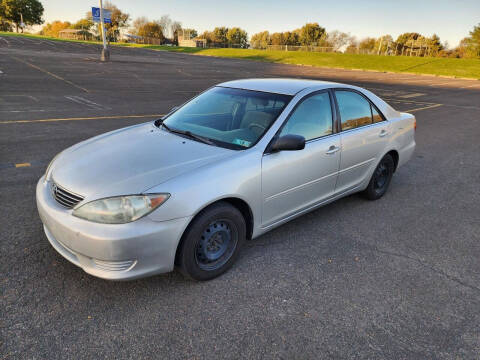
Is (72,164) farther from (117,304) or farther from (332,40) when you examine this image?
(332,40)

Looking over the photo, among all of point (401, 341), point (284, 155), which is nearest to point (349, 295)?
point (401, 341)

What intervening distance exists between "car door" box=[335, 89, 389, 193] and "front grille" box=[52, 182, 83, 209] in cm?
274

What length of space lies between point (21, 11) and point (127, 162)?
4754 inches

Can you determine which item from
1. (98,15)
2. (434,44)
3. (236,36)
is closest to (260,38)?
(236,36)

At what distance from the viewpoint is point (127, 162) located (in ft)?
9.68

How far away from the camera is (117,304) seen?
106 inches

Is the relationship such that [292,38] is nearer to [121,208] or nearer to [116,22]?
[116,22]

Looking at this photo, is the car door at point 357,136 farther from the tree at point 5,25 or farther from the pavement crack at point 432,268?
the tree at point 5,25

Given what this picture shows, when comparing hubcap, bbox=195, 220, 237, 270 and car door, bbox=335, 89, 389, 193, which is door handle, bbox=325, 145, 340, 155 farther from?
hubcap, bbox=195, 220, 237, 270

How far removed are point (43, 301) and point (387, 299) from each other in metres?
2.71

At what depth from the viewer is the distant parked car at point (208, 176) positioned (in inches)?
99.7

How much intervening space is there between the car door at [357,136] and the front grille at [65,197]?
2.74 meters

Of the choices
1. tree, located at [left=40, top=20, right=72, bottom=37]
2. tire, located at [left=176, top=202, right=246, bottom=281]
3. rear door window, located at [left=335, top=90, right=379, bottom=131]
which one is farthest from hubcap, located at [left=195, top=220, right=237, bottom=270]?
tree, located at [left=40, top=20, right=72, bottom=37]

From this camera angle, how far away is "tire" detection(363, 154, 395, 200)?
4754 millimetres
